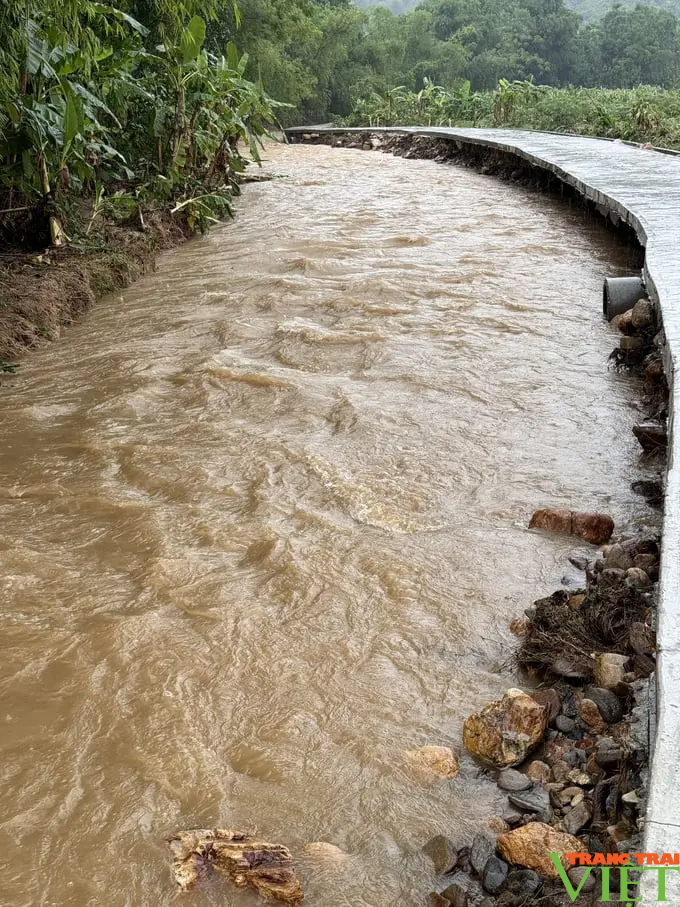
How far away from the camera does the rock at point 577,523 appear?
2.90m

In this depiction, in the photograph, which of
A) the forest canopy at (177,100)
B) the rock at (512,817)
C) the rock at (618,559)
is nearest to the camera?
the rock at (512,817)

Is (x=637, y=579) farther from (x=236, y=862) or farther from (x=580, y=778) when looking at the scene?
(x=236, y=862)

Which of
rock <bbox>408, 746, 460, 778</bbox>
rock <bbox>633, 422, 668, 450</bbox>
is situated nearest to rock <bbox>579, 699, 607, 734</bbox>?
rock <bbox>408, 746, 460, 778</bbox>

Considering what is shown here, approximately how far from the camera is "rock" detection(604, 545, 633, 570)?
261 cm

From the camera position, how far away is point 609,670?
7.08 ft

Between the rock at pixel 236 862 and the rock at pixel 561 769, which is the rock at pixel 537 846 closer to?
the rock at pixel 561 769

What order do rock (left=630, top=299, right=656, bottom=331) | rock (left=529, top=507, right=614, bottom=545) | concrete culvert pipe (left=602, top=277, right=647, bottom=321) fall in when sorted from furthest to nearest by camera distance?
concrete culvert pipe (left=602, top=277, right=647, bottom=321), rock (left=630, top=299, right=656, bottom=331), rock (left=529, top=507, right=614, bottom=545)

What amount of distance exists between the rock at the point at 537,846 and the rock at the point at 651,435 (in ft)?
6.96

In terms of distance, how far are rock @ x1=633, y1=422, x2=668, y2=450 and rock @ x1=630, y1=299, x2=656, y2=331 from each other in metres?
1.33

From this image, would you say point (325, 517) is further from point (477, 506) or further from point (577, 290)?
point (577, 290)

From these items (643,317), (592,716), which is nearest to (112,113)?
(643,317)

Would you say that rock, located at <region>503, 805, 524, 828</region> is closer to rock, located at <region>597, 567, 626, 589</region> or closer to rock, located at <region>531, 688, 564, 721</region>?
rock, located at <region>531, 688, 564, 721</region>

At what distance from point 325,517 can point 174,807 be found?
1388 mm

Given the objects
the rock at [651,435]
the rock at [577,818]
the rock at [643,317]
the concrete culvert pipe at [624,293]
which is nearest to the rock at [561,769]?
the rock at [577,818]
